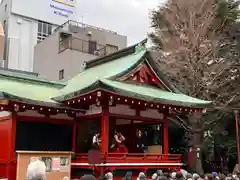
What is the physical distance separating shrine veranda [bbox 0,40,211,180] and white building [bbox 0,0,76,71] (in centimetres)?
2206

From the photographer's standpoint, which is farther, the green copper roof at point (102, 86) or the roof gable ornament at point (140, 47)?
the roof gable ornament at point (140, 47)

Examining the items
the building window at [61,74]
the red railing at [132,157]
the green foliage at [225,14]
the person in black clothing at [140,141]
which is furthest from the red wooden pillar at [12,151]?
the building window at [61,74]

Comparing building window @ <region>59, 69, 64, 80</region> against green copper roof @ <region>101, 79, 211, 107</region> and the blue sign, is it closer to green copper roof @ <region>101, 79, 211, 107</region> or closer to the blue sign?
the blue sign

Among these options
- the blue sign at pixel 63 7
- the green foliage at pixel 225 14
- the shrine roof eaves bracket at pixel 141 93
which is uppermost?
the blue sign at pixel 63 7

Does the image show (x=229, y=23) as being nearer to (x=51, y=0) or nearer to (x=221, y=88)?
(x=221, y=88)

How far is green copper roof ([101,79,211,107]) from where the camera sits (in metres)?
11.4

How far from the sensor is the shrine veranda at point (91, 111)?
38.6 ft

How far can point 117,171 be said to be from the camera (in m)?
12.2

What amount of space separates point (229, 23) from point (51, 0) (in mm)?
25197

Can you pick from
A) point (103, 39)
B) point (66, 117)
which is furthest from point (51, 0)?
point (66, 117)

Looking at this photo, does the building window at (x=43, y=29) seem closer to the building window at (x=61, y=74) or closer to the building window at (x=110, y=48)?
the building window at (x=110, y=48)

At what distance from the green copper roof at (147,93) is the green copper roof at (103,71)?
2.88 ft

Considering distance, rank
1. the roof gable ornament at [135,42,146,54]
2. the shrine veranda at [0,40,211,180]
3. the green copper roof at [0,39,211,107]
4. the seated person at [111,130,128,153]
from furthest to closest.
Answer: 1. the roof gable ornament at [135,42,146,54]
2. the seated person at [111,130,128,153]
3. the shrine veranda at [0,40,211,180]
4. the green copper roof at [0,39,211,107]

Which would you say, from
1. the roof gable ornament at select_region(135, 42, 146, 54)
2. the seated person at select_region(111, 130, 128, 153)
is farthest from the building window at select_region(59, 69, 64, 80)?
the seated person at select_region(111, 130, 128, 153)
